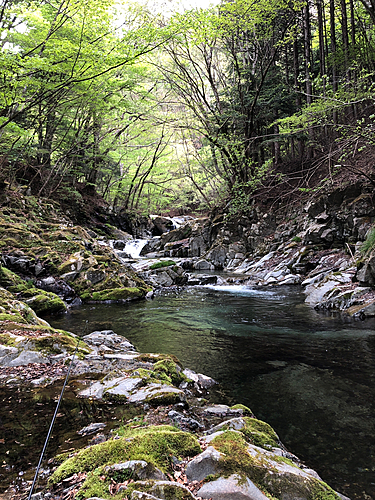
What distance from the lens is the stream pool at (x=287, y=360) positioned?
2.75 m

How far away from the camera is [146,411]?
2.82 meters

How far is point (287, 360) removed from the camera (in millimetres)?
4785

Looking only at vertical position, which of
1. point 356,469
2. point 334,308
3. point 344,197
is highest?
point 344,197

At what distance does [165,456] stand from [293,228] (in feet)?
47.7

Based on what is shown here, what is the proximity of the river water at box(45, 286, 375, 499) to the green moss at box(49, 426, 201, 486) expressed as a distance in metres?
1.28

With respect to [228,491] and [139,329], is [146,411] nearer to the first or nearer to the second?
[228,491]

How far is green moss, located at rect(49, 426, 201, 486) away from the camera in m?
1.78

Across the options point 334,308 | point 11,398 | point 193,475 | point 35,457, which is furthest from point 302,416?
point 334,308

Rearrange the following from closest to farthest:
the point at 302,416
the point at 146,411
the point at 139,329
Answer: the point at 146,411
the point at 302,416
the point at 139,329

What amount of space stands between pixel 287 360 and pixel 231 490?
3496 millimetres

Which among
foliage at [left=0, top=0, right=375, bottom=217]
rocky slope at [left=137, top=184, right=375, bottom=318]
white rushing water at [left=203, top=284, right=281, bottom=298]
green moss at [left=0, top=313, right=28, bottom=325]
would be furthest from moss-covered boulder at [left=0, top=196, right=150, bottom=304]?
rocky slope at [left=137, top=184, right=375, bottom=318]

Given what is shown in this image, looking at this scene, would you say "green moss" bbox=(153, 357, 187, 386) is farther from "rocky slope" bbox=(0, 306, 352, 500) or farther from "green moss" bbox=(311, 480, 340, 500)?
"green moss" bbox=(311, 480, 340, 500)

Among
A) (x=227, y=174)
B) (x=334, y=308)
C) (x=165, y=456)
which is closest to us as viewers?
(x=165, y=456)

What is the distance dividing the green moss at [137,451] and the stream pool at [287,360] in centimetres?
128
